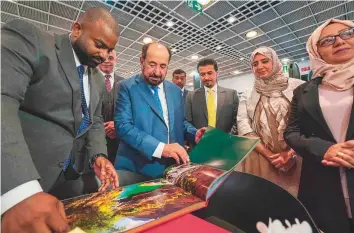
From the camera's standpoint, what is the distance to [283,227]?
0.49 meters

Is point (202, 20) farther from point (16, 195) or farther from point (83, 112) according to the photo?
point (16, 195)

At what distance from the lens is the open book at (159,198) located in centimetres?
45

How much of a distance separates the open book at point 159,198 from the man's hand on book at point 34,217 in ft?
0.16

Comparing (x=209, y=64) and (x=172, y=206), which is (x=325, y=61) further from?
(x=209, y=64)

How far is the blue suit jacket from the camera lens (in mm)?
1211

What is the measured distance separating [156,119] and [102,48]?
0.57m

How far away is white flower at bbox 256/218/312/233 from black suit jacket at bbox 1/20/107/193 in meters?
0.59

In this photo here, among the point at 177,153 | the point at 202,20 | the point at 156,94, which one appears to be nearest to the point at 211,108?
the point at 156,94

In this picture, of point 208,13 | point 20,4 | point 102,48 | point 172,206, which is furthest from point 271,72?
point 20,4

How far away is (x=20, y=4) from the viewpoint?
428 centimetres

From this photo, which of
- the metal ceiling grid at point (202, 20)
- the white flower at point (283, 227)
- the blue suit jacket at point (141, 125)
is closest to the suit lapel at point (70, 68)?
the blue suit jacket at point (141, 125)

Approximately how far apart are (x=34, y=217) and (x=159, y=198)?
29cm

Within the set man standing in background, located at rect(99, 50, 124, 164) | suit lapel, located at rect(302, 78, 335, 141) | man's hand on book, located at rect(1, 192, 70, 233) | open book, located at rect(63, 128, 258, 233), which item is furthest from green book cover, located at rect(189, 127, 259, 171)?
man standing in background, located at rect(99, 50, 124, 164)

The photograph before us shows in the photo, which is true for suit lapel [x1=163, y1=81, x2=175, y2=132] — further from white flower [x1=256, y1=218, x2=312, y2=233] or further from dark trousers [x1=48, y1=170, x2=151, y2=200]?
white flower [x1=256, y1=218, x2=312, y2=233]
